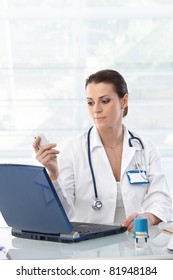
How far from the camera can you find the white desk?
1.91 m

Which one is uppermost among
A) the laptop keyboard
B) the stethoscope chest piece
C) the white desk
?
the stethoscope chest piece

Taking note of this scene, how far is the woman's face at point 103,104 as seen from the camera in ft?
8.87

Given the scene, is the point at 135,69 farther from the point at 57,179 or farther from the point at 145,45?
the point at 57,179

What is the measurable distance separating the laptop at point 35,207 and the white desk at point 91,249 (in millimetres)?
30

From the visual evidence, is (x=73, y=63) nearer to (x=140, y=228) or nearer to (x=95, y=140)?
(x=95, y=140)

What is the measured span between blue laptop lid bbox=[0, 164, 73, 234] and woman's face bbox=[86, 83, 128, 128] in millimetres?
744

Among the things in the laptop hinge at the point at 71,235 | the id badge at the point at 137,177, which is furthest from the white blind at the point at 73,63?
the laptop hinge at the point at 71,235

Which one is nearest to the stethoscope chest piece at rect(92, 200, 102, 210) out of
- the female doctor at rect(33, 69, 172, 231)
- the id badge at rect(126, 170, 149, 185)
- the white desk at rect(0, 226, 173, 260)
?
the female doctor at rect(33, 69, 172, 231)

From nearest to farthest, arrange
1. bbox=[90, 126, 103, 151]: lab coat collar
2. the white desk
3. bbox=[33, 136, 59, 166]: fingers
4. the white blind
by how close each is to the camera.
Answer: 1. the white desk
2. bbox=[33, 136, 59, 166]: fingers
3. bbox=[90, 126, 103, 151]: lab coat collar
4. the white blind

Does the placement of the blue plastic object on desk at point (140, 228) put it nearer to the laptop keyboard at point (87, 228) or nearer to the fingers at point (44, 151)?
the laptop keyboard at point (87, 228)

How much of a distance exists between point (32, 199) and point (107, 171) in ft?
2.50

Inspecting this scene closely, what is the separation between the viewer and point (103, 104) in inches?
107

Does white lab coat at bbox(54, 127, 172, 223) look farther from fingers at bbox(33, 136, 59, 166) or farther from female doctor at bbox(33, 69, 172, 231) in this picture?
fingers at bbox(33, 136, 59, 166)

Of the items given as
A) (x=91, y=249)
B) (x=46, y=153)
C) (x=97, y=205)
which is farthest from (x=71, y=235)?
Result: (x=97, y=205)
